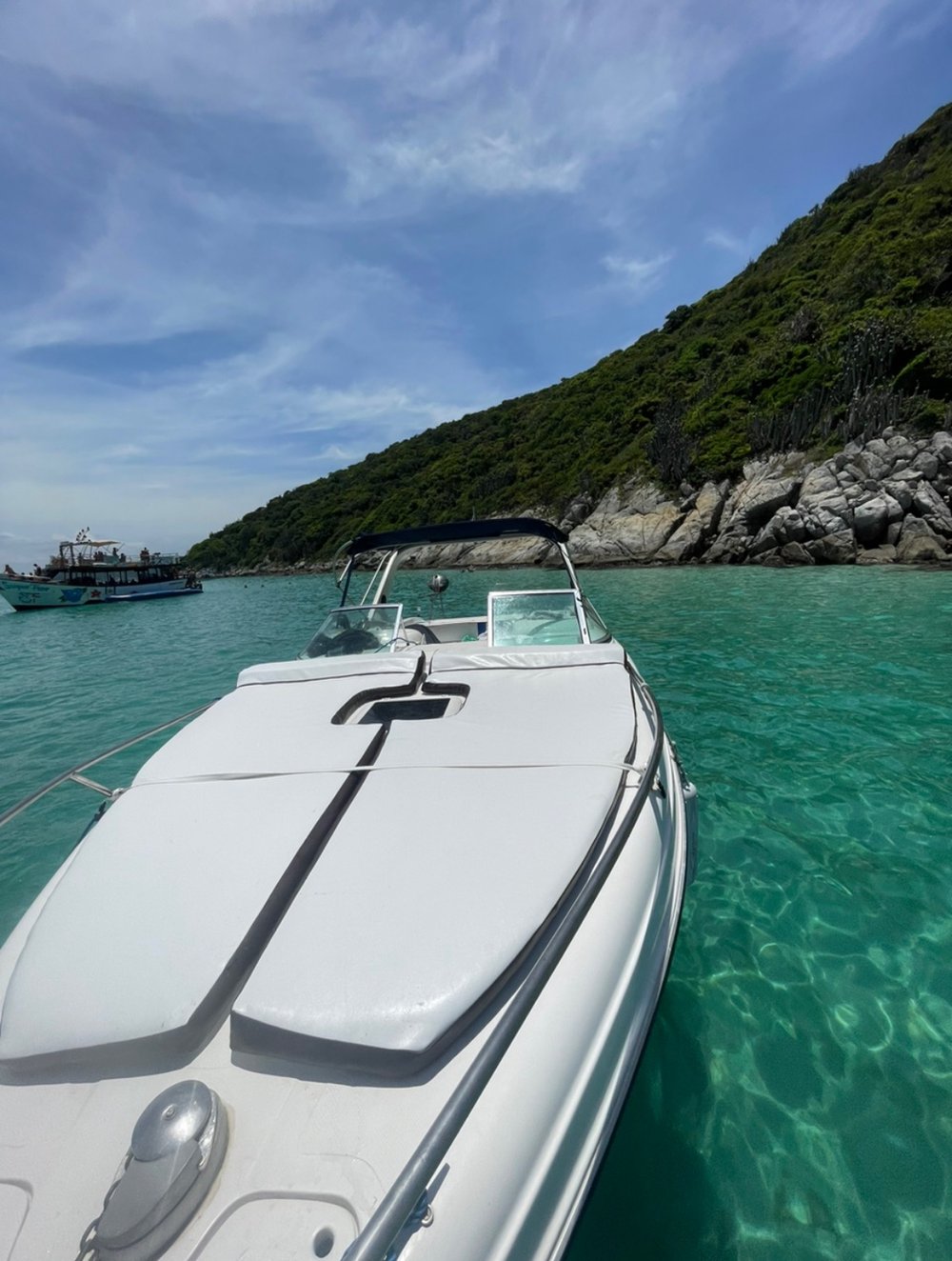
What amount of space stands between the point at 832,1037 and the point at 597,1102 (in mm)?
2053

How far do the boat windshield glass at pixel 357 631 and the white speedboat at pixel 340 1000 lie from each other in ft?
7.82

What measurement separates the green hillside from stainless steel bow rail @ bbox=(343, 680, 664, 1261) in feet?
130

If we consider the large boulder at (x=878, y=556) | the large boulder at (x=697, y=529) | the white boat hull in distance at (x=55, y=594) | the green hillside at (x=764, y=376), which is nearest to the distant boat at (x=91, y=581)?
the white boat hull in distance at (x=55, y=594)

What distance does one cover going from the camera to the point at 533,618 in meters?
5.38

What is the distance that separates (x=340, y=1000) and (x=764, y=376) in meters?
53.5

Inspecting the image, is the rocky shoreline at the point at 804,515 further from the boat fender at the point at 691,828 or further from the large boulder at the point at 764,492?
the boat fender at the point at 691,828

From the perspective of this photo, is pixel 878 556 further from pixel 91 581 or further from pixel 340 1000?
pixel 91 581

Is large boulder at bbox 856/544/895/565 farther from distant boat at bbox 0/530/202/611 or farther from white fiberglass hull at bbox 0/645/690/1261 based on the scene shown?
distant boat at bbox 0/530/202/611

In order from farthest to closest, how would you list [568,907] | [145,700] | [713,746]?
[145,700] < [713,746] < [568,907]

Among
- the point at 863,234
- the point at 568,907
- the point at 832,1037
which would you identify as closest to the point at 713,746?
the point at 832,1037

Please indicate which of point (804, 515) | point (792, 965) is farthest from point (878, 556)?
point (792, 965)

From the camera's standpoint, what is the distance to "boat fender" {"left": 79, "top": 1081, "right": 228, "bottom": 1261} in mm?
1054

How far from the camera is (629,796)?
241 centimetres

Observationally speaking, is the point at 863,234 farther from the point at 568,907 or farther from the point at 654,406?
the point at 568,907
